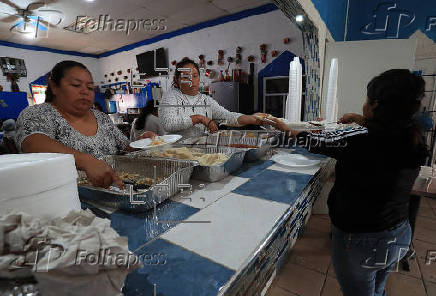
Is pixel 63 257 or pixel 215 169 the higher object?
pixel 63 257

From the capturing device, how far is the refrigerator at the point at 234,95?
488 centimetres

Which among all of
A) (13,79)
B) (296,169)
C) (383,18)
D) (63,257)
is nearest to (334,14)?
(383,18)

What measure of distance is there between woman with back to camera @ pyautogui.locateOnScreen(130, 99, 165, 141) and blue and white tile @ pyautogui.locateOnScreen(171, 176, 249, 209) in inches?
104

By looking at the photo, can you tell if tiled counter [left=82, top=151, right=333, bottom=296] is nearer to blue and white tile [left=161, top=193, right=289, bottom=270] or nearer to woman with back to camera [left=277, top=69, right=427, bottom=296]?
blue and white tile [left=161, top=193, right=289, bottom=270]

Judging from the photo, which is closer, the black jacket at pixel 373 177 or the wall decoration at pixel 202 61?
the black jacket at pixel 373 177

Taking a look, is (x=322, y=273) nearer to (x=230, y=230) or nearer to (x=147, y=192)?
(x=230, y=230)

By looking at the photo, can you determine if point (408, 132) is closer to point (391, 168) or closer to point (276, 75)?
point (391, 168)

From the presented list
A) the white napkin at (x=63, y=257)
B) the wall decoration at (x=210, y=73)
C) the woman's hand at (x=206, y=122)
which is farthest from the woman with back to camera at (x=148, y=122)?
the white napkin at (x=63, y=257)

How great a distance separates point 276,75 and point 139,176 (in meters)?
4.48

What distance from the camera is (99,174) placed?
84cm

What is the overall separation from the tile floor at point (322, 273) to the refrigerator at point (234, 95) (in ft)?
10.1

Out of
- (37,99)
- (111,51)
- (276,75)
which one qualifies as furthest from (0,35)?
(276,75)

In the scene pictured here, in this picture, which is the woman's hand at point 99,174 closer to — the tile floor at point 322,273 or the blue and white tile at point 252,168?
the blue and white tile at point 252,168

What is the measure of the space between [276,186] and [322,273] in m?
1.48
